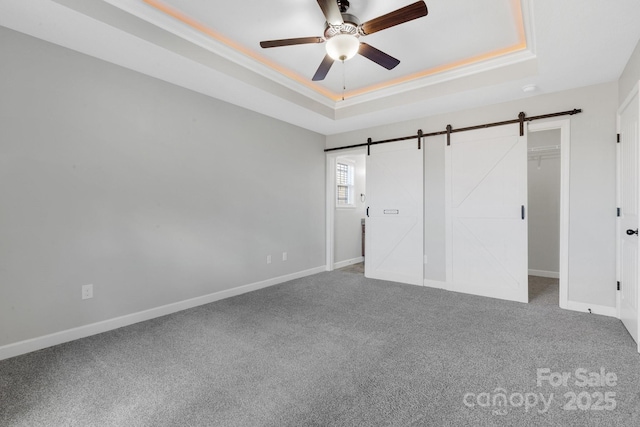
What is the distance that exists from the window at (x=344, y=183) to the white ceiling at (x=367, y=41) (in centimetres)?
217

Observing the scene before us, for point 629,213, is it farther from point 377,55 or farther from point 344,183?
point 344,183

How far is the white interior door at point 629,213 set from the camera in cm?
258

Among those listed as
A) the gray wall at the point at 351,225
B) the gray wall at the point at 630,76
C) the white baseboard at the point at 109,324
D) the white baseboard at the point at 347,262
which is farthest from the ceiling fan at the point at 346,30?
the white baseboard at the point at 347,262

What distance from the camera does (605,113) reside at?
10.7 feet

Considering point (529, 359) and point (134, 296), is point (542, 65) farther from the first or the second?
point (134, 296)

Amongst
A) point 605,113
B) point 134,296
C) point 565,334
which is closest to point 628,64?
point 605,113

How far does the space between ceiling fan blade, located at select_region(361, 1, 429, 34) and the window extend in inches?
154

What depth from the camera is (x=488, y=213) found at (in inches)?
156

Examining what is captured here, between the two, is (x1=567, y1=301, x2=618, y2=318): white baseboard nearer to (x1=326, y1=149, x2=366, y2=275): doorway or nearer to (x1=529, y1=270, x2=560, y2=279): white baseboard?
(x1=529, y1=270, x2=560, y2=279): white baseboard

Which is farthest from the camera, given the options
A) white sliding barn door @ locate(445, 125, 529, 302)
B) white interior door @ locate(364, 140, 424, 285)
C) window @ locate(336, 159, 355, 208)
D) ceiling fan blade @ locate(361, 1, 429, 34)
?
window @ locate(336, 159, 355, 208)

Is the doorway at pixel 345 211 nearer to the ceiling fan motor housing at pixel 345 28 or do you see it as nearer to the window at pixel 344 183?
the window at pixel 344 183

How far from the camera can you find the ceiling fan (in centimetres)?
208

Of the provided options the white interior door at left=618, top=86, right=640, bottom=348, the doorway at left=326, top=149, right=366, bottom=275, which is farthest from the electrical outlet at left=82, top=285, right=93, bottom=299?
the white interior door at left=618, top=86, right=640, bottom=348

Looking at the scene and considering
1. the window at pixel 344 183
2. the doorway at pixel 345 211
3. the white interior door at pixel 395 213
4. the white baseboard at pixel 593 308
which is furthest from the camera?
the window at pixel 344 183
